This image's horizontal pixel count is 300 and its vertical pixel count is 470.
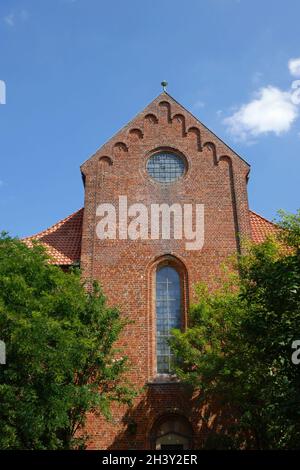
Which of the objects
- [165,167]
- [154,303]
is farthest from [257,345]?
[165,167]

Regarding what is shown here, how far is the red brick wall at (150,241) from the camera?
17.2 m

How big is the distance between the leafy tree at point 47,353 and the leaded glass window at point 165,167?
7.26 meters

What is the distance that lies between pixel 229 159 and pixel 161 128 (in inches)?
127

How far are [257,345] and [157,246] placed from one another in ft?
29.1

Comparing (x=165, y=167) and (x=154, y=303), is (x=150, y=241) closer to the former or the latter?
(x=154, y=303)

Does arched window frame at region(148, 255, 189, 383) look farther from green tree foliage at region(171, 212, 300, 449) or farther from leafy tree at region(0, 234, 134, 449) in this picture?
leafy tree at region(0, 234, 134, 449)

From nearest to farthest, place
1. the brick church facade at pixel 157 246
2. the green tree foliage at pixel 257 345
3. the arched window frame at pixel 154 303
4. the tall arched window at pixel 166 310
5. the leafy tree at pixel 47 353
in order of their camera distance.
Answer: the green tree foliage at pixel 257 345 → the leafy tree at pixel 47 353 → the brick church facade at pixel 157 246 → the arched window frame at pixel 154 303 → the tall arched window at pixel 166 310

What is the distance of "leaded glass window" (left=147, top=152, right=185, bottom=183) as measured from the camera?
21297mm

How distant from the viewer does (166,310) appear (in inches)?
752

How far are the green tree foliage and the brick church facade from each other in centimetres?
161

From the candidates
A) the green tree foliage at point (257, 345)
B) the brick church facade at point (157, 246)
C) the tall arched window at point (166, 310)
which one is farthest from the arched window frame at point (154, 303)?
the green tree foliage at point (257, 345)

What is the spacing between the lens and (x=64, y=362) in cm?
1271

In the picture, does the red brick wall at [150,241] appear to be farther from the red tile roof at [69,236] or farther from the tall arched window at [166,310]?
the red tile roof at [69,236]
